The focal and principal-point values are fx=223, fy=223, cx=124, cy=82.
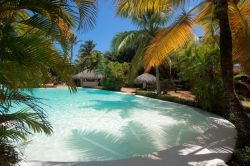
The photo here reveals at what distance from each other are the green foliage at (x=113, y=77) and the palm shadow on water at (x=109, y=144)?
47.9 ft

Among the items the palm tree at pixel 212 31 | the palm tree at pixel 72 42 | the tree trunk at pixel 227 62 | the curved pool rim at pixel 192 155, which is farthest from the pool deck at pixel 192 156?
the palm tree at pixel 72 42

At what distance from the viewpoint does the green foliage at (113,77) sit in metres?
21.8

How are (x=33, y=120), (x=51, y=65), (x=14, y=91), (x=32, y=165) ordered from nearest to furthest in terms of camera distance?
1. (x=51, y=65)
2. (x=14, y=91)
3. (x=33, y=120)
4. (x=32, y=165)

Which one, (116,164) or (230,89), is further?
(230,89)

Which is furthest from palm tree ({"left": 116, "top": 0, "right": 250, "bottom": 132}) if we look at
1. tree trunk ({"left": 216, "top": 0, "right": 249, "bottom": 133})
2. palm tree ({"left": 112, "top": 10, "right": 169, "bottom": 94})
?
palm tree ({"left": 112, "top": 10, "right": 169, "bottom": 94})

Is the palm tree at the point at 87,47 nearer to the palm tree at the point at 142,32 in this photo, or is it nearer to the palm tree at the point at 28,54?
the palm tree at the point at 142,32

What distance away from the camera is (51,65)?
6.91 feet

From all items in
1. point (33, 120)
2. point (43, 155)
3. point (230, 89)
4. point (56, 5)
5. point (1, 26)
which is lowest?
point (43, 155)

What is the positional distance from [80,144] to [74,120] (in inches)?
118

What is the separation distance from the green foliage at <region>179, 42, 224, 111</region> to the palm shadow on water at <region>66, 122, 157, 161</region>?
383cm

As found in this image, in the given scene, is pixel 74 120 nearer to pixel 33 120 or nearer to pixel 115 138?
pixel 115 138

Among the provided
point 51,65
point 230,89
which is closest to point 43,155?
point 51,65

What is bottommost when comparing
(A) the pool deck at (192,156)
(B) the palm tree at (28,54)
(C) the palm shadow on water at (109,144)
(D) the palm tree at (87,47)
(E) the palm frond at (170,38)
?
(C) the palm shadow on water at (109,144)

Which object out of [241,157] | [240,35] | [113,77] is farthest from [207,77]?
[113,77]
